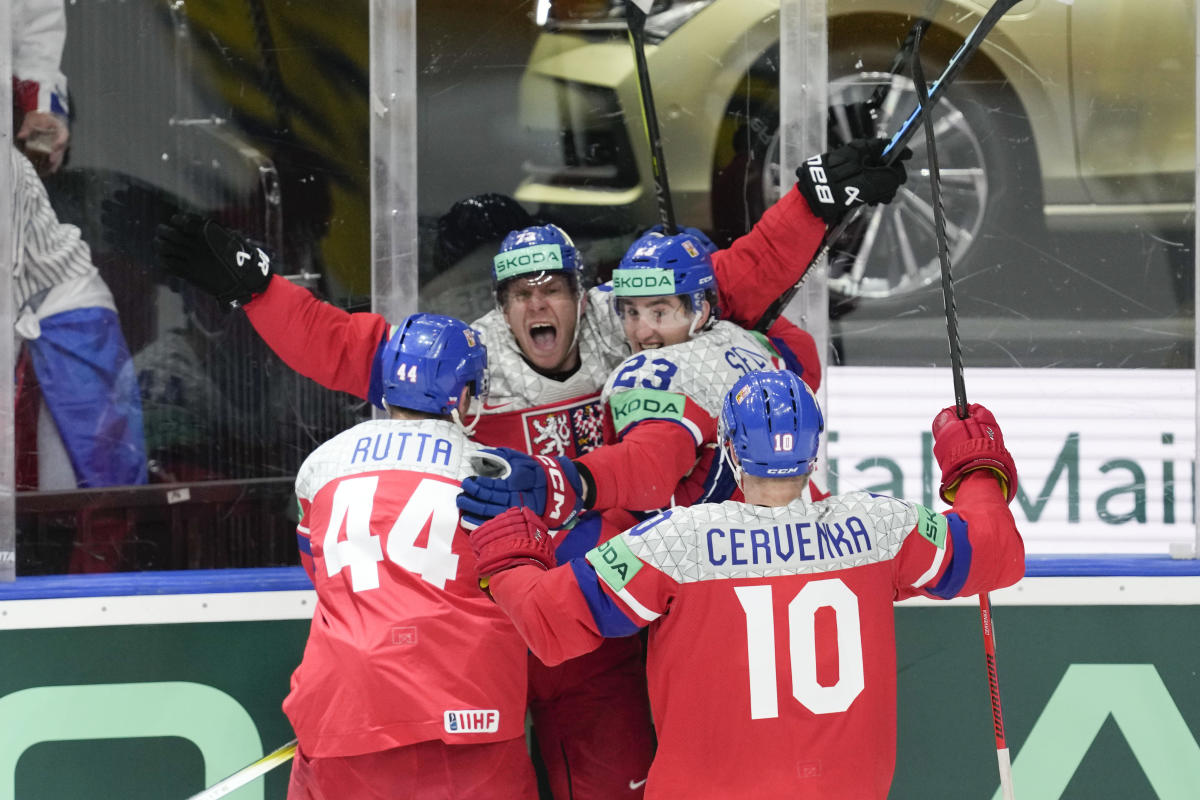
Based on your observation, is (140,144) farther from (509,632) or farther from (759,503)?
(759,503)

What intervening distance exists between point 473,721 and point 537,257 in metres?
1.12

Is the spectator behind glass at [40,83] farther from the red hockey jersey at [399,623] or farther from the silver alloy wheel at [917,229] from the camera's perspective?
the silver alloy wheel at [917,229]

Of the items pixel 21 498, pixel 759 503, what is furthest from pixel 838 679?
pixel 21 498

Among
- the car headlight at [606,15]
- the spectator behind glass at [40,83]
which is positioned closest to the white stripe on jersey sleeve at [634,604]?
the car headlight at [606,15]

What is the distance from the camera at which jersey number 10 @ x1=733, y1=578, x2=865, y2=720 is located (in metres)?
2.28

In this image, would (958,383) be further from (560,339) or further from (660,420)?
(560,339)

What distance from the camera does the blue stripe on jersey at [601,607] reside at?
2312 mm

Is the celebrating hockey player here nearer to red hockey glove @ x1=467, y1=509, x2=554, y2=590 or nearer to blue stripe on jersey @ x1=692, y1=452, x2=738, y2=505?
blue stripe on jersey @ x1=692, y1=452, x2=738, y2=505

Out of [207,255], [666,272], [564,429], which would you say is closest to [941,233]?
[666,272]

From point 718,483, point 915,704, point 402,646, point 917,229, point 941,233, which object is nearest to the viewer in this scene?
point 402,646

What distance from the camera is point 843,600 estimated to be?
7.56 feet

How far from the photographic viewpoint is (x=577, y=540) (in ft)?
9.77

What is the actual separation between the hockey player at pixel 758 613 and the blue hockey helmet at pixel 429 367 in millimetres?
457

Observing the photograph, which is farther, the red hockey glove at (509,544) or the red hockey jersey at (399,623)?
the red hockey jersey at (399,623)
